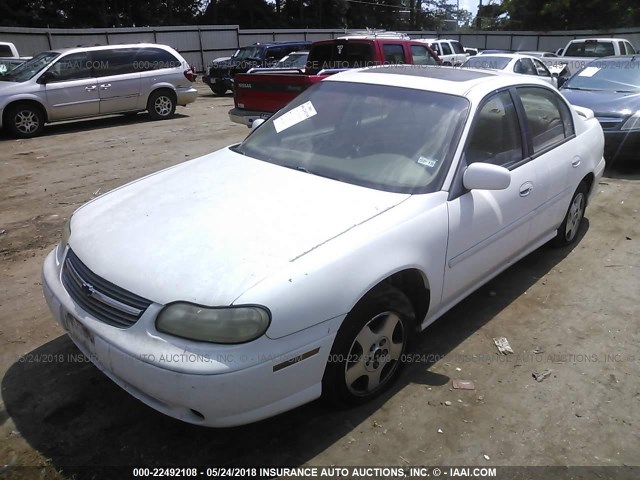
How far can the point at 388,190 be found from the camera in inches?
116

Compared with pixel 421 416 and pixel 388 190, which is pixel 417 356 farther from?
pixel 388 190

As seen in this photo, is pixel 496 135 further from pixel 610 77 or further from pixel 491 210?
pixel 610 77

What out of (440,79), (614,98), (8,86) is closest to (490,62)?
(614,98)

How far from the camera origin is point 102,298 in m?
2.46

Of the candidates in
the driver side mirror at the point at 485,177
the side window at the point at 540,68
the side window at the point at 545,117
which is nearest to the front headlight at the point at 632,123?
the side window at the point at 545,117

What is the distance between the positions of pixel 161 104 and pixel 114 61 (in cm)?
140

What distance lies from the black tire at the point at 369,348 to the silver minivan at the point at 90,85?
10339 mm

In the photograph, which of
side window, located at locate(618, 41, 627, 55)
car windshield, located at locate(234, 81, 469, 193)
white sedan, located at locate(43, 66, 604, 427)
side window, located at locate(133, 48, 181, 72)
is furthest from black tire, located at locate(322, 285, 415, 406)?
side window, located at locate(618, 41, 627, 55)

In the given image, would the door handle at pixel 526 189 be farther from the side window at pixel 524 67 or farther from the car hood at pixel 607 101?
the side window at pixel 524 67

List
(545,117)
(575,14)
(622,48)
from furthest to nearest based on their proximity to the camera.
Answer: (575,14), (622,48), (545,117)

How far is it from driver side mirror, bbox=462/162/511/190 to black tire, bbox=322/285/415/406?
0.79 metres

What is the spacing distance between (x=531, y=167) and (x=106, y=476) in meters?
3.26

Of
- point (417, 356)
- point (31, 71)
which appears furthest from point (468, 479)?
point (31, 71)

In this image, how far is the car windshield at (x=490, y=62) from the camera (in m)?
11.9
